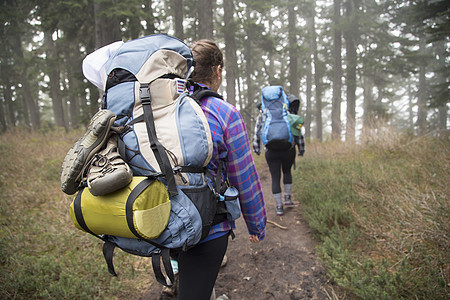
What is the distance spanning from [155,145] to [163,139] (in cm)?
5

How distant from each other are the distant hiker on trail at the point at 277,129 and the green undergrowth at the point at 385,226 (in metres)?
0.91

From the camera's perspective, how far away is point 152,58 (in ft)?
4.40

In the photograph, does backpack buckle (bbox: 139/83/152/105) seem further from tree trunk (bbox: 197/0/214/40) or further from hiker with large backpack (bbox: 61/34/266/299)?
tree trunk (bbox: 197/0/214/40)

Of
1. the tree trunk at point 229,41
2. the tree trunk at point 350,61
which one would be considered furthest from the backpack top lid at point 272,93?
the tree trunk at point 350,61

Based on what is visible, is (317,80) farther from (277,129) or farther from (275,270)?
(275,270)

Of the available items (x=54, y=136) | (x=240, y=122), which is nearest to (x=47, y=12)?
(x=54, y=136)

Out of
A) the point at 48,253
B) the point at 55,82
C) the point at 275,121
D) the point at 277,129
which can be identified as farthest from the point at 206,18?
the point at 48,253

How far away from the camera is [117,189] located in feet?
3.84

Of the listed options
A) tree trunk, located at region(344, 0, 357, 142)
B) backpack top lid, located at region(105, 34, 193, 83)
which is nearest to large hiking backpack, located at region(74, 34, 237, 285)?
backpack top lid, located at region(105, 34, 193, 83)

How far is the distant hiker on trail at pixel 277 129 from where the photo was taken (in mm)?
4109

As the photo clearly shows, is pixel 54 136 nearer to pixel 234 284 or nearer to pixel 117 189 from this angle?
pixel 234 284

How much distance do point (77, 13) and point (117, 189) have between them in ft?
32.3

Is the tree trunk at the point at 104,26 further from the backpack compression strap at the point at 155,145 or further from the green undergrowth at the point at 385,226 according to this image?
the backpack compression strap at the point at 155,145

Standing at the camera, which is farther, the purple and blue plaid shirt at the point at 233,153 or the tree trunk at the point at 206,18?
the tree trunk at the point at 206,18
